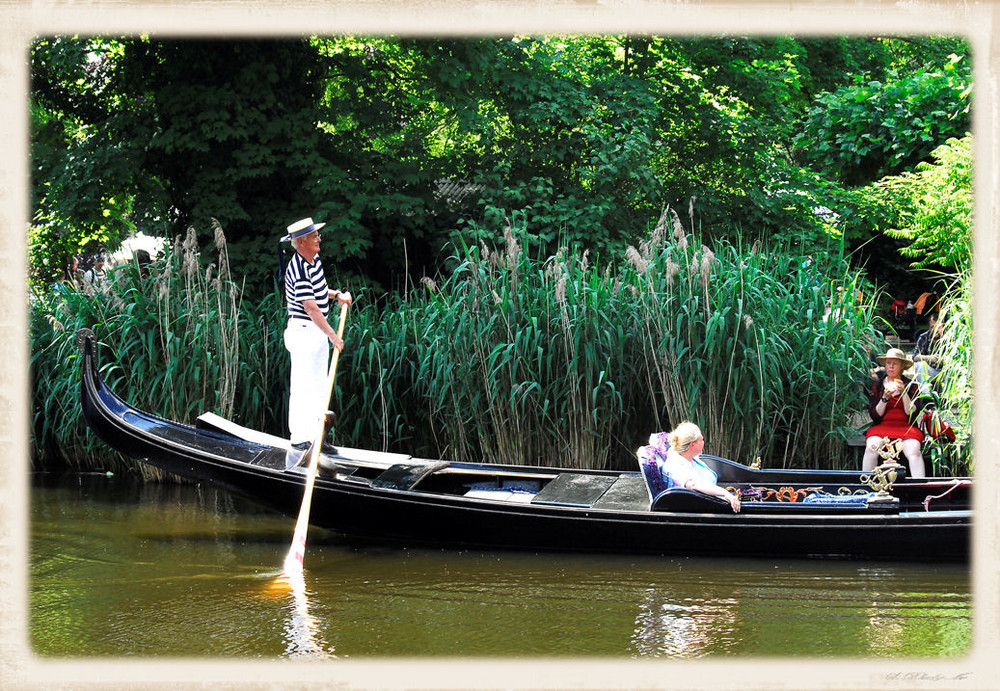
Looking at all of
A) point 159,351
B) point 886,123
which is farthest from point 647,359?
point 886,123

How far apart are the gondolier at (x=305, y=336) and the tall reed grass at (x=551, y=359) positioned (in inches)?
50.0

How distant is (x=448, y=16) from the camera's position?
9906mm

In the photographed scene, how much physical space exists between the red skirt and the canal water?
1.24 m

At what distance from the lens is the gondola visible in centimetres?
580

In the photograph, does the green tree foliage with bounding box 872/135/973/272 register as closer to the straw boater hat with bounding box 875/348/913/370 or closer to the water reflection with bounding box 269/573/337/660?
the straw boater hat with bounding box 875/348/913/370

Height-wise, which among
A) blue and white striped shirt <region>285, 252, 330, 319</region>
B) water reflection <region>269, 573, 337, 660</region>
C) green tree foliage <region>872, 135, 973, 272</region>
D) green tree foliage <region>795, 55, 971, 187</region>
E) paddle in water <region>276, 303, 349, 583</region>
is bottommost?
water reflection <region>269, 573, 337, 660</region>

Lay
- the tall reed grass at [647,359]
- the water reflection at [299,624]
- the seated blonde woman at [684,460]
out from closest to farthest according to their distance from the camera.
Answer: the water reflection at [299,624] → the seated blonde woman at [684,460] → the tall reed grass at [647,359]

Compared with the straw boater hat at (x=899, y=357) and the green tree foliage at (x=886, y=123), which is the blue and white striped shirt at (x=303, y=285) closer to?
the straw boater hat at (x=899, y=357)

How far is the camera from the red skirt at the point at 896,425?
685cm

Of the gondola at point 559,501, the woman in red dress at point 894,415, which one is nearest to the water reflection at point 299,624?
the gondola at point 559,501

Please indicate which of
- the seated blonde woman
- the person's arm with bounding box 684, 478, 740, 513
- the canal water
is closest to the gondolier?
the canal water

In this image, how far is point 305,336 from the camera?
22.1 feet

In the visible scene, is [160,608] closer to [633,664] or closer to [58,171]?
[633,664]

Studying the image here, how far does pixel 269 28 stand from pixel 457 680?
263 inches
